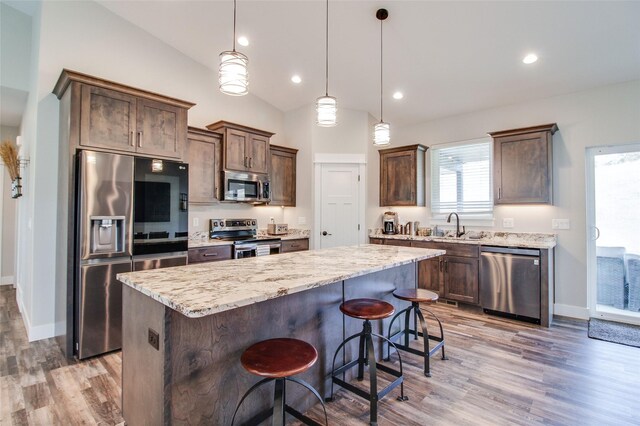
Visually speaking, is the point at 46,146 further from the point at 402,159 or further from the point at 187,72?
the point at 402,159

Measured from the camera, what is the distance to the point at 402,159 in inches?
205

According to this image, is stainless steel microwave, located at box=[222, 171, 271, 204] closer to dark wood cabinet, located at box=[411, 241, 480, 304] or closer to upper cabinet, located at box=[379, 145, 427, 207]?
upper cabinet, located at box=[379, 145, 427, 207]

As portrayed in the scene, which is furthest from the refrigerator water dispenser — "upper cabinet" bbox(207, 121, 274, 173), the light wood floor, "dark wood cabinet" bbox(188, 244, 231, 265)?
"upper cabinet" bbox(207, 121, 274, 173)

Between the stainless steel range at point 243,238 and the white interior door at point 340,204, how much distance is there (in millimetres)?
958

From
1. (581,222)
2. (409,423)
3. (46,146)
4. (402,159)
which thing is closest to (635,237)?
(581,222)

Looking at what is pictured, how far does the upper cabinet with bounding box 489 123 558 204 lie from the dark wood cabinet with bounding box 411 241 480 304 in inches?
34.2

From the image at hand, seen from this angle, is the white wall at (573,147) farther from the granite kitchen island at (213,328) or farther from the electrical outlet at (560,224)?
the granite kitchen island at (213,328)

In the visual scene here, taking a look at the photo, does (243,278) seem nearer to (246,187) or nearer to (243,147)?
(246,187)

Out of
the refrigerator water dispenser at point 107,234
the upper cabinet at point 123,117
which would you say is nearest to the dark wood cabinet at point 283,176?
the upper cabinet at point 123,117

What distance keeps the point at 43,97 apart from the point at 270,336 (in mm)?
3617

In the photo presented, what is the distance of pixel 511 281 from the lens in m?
3.87

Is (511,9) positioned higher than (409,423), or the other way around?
(511,9)

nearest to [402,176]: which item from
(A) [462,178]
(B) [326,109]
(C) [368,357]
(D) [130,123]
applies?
(A) [462,178]

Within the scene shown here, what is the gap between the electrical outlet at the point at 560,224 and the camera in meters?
4.01
